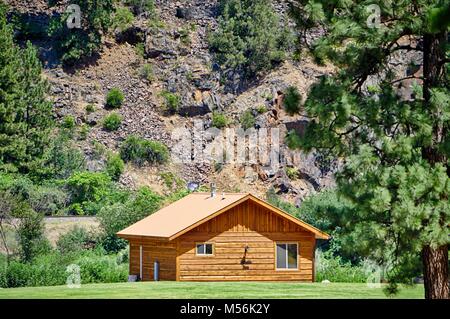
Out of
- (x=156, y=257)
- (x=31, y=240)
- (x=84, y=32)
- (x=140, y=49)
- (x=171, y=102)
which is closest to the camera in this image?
(x=156, y=257)

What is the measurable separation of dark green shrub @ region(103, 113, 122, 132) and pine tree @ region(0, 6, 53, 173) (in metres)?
7.83

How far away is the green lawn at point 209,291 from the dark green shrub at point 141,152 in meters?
44.5

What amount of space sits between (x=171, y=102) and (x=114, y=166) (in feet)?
35.0

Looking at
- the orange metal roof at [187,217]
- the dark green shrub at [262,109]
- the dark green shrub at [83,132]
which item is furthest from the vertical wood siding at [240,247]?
the dark green shrub at [262,109]

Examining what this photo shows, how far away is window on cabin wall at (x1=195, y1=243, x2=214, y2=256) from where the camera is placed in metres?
57.1

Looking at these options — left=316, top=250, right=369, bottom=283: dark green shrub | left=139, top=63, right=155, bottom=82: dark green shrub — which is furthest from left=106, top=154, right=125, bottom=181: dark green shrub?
left=316, top=250, right=369, bottom=283: dark green shrub

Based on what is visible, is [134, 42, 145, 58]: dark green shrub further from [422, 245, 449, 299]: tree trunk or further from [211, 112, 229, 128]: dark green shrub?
[422, 245, 449, 299]: tree trunk

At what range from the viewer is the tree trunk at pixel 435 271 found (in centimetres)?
2892

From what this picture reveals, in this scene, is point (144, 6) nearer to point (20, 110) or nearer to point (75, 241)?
point (20, 110)

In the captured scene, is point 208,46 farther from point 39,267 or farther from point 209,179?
point 39,267

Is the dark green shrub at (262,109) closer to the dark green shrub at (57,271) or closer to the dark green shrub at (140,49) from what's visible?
the dark green shrub at (140,49)

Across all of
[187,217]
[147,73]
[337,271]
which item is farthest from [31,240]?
[147,73]

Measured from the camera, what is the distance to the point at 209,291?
148 feet

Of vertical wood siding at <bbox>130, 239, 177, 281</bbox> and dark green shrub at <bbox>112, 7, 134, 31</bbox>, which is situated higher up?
dark green shrub at <bbox>112, 7, 134, 31</bbox>
